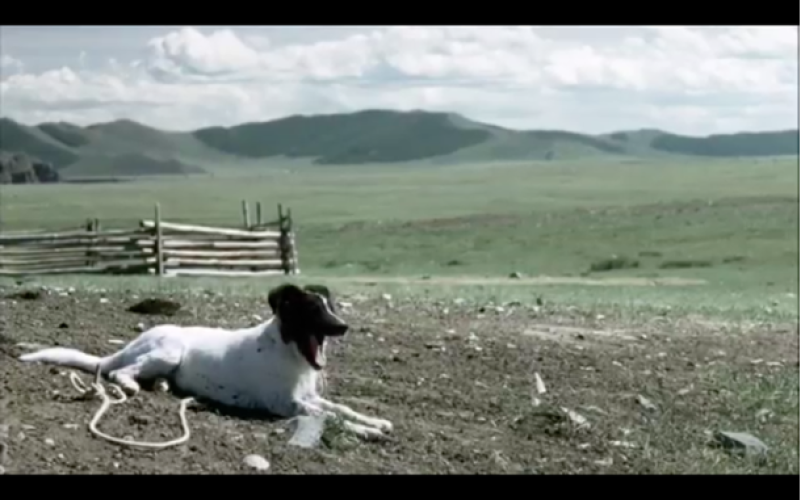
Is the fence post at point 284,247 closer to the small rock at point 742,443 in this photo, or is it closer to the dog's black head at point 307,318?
the small rock at point 742,443

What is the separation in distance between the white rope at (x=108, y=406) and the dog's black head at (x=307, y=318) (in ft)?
2.27

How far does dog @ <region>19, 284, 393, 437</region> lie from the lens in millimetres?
7957

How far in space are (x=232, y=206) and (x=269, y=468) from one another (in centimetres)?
5430

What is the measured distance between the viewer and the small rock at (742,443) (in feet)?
28.6

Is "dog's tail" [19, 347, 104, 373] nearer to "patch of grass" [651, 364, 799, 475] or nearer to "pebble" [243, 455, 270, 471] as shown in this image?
"pebble" [243, 455, 270, 471]

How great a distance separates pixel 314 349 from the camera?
8039 millimetres

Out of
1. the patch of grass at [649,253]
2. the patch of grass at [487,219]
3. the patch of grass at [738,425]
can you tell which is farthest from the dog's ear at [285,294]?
the patch of grass at [649,253]

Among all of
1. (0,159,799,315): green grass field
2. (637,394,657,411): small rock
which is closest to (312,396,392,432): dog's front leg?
(637,394,657,411): small rock

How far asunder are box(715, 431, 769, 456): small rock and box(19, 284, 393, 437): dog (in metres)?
2.25

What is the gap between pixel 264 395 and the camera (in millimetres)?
8109

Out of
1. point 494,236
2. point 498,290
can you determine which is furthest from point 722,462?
point 494,236

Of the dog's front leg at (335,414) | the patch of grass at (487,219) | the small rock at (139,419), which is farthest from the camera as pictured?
the patch of grass at (487,219)

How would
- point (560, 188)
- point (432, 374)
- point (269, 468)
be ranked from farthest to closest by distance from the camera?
point (560, 188) < point (432, 374) < point (269, 468)
